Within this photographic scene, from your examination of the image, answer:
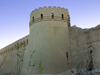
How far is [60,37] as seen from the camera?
1028 cm

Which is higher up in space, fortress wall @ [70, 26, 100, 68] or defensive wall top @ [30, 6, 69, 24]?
defensive wall top @ [30, 6, 69, 24]

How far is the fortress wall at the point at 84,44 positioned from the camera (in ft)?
27.1

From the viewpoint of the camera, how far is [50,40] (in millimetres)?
9961

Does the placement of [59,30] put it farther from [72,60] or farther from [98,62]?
[98,62]

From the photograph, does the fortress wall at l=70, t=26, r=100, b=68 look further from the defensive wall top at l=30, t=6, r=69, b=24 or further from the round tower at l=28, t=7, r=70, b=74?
the defensive wall top at l=30, t=6, r=69, b=24

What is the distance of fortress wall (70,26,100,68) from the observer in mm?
8249

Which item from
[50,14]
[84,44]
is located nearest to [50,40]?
[50,14]

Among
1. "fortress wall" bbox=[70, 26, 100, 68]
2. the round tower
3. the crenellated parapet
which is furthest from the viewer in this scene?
the crenellated parapet

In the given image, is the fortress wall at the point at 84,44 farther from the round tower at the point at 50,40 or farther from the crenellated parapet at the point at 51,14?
the crenellated parapet at the point at 51,14

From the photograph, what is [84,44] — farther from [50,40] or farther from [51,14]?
[51,14]

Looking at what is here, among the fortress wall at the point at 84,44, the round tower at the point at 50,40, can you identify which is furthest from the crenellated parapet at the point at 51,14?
the fortress wall at the point at 84,44

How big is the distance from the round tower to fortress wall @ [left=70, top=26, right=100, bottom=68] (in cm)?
58

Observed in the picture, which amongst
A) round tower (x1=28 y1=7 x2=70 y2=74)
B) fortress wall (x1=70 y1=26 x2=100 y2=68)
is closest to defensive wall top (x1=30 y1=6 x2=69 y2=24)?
round tower (x1=28 y1=7 x2=70 y2=74)

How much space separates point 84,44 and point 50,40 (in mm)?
2819
